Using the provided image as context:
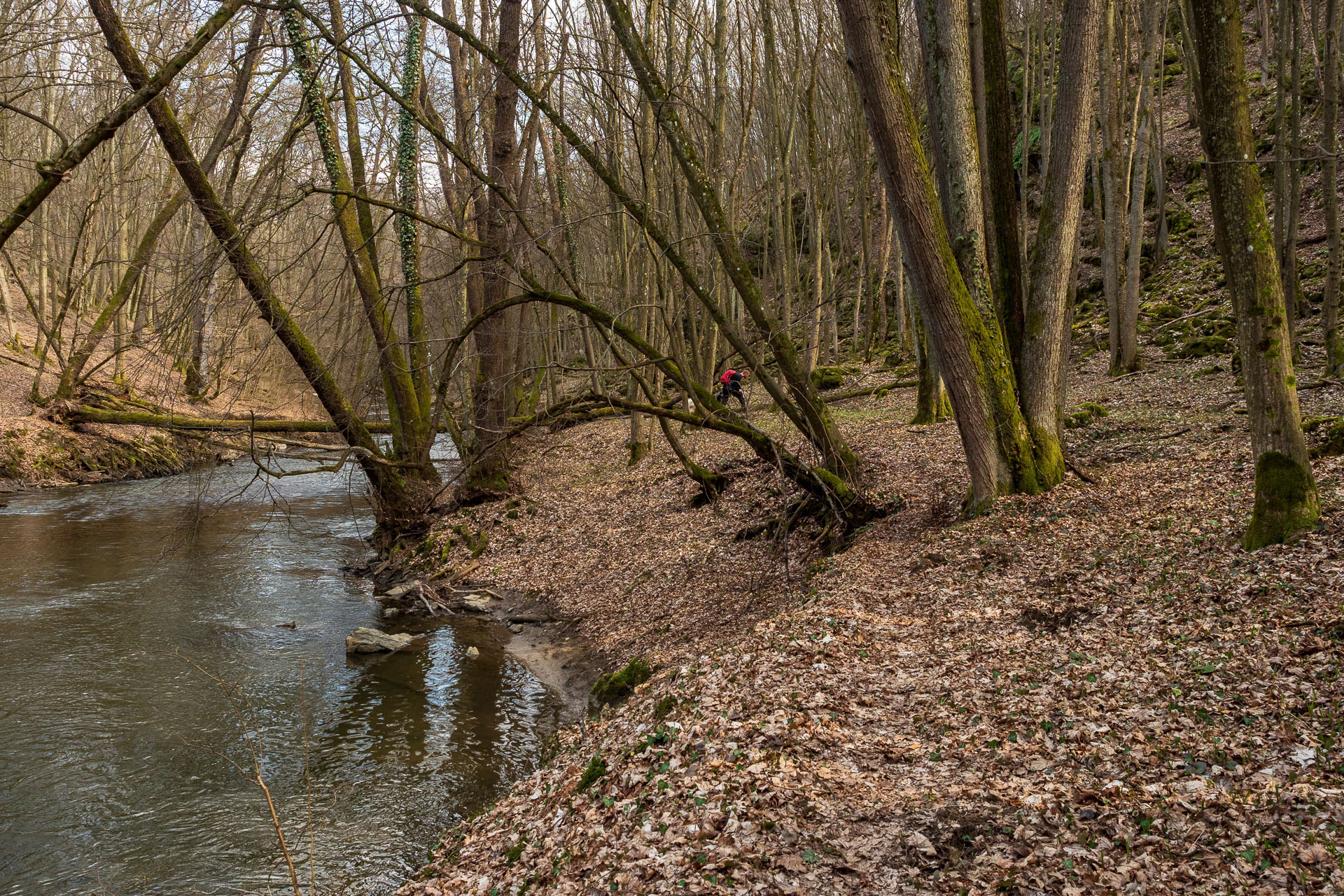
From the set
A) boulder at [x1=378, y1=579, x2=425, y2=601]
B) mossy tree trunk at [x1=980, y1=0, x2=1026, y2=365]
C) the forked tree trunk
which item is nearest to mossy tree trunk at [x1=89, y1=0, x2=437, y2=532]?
boulder at [x1=378, y1=579, x2=425, y2=601]

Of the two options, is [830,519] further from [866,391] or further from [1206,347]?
[866,391]

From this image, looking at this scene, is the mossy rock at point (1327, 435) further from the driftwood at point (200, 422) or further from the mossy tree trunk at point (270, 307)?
the driftwood at point (200, 422)

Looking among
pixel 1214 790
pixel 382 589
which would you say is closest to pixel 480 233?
pixel 382 589

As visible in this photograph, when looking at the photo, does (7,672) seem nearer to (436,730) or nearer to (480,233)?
(436,730)

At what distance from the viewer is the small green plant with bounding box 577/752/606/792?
5180mm

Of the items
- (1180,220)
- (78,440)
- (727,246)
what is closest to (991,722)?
(727,246)

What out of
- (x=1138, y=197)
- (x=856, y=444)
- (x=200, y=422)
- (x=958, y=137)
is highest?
(x=1138, y=197)

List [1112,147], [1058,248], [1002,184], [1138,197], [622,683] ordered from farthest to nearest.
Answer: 1. [1138,197]
2. [1112,147]
3. [1002,184]
4. [1058,248]
5. [622,683]

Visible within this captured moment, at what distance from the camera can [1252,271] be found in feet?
18.4

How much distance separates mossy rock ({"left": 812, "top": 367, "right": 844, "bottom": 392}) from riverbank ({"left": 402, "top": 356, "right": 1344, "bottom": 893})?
12502 millimetres

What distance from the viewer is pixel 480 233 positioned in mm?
13945

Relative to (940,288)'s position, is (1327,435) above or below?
below

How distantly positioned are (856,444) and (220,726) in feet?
31.5

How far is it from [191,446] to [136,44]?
14127 mm
